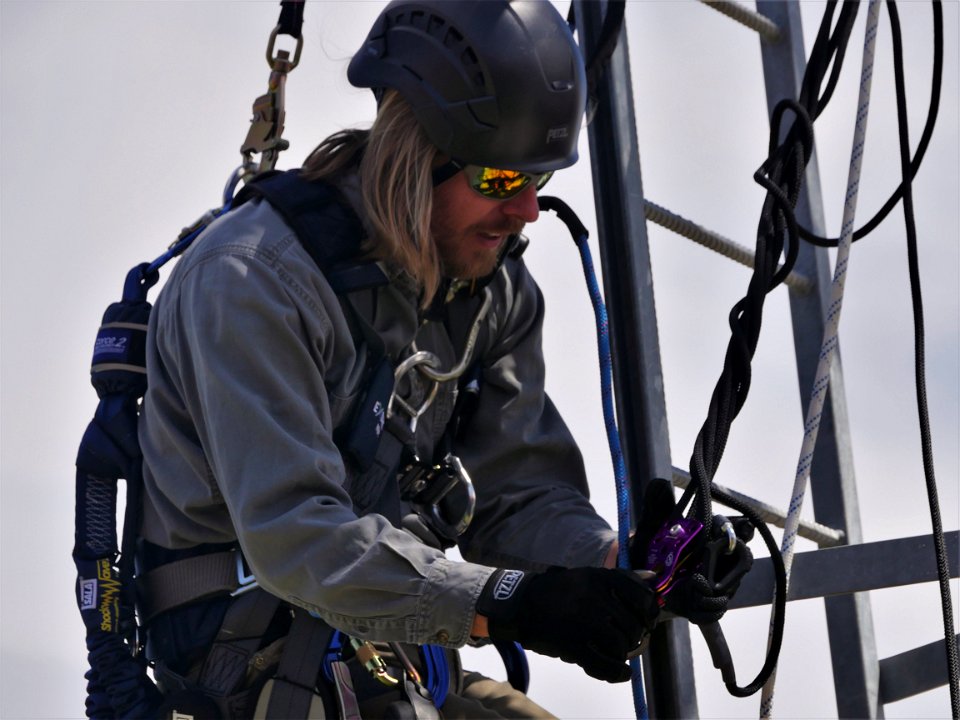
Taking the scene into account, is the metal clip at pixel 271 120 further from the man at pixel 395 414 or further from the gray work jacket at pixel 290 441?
the gray work jacket at pixel 290 441

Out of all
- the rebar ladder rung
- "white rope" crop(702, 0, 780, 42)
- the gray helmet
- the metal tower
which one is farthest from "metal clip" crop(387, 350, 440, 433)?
"white rope" crop(702, 0, 780, 42)

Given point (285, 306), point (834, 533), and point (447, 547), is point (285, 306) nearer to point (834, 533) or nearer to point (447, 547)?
point (447, 547)

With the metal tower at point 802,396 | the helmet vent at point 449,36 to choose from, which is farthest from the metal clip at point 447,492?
the helmet vent at point 449,36

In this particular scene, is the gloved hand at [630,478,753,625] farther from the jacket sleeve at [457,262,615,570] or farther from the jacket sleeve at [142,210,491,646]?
the jacket sleeve at [457,262,615,570]

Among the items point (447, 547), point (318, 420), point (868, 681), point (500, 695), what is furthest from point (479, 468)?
point (868, 681)

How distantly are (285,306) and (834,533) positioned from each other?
1.46 meters

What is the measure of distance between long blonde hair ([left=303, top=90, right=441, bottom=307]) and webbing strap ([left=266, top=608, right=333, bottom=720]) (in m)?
0.65

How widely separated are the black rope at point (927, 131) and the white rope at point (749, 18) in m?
0.55

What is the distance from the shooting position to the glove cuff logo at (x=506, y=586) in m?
2.66

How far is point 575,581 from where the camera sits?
2631mm

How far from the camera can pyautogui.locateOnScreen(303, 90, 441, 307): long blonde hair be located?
3.04 meters

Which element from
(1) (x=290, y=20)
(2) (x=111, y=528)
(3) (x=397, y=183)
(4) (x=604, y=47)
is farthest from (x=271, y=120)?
(2) (x=111, y=528)

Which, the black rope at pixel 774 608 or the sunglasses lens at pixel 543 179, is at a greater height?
the sunglasses lens at pixel 543 179

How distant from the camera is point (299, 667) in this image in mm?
2902
